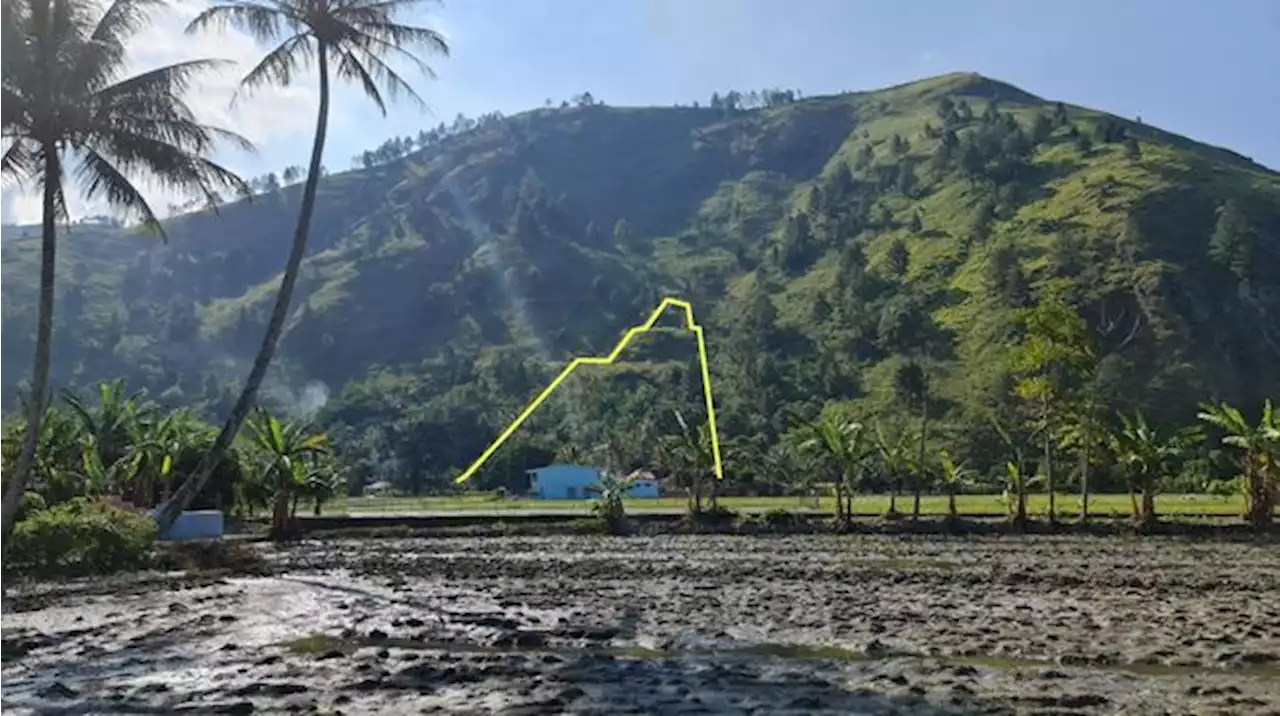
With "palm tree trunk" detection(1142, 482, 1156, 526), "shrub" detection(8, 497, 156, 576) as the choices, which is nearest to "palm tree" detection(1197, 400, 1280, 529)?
"palm tree trunk" detection(1142, 482, 1156, 526)

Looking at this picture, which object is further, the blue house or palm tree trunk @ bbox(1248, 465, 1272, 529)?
the blue house

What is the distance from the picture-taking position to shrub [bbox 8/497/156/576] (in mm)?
31141

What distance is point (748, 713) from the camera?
13.0 m

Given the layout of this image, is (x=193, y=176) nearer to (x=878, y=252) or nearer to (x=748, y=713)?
(x=748, y=713)

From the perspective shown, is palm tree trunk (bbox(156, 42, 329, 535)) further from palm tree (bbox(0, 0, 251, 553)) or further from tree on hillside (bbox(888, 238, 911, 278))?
tree on hillside (bbox(888, 238, 911, 278))

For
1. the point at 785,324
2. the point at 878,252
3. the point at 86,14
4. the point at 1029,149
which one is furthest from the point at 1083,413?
the point at 1029,149

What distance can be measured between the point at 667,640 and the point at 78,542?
20305 millimetres

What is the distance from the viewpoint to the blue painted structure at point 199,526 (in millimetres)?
47891

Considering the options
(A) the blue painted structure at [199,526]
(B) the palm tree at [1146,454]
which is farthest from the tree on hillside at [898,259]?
(A) the blue painted structure at [199,526]

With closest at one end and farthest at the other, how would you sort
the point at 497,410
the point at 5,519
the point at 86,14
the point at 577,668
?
the point at 577,668
the point at 5,519
the point at 86,14
the point at 497,410

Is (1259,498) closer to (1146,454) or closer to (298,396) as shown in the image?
(1146,454)

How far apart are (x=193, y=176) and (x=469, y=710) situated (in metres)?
19.4

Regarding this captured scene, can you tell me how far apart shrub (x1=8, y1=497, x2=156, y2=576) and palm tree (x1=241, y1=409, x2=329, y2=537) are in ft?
47.9

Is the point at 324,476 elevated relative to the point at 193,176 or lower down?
lower down
